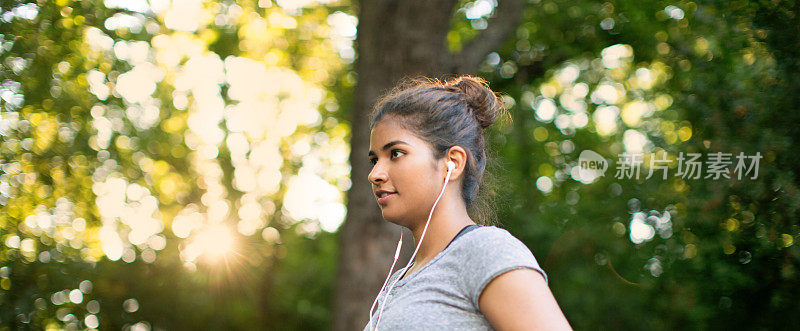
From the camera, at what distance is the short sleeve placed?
Answer: 1.87 metres

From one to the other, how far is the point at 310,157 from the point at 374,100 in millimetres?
11604

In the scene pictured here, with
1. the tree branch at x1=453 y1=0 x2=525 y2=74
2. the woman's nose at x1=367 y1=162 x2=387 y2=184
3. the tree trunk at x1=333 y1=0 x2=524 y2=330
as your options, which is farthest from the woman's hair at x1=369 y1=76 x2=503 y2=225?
the tree branch at x1=453 y1=0 x2=525 y2=74

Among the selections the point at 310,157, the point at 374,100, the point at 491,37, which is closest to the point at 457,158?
the point at 374,100

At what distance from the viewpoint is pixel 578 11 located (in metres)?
9.58

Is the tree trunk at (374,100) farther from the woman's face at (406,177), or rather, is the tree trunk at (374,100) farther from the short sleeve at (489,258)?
the short sleeve at (489,258)

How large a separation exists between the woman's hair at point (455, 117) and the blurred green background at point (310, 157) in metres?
0.64

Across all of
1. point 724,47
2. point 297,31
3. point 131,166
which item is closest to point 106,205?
point 131,166

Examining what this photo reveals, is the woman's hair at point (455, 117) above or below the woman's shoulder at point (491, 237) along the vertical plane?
above

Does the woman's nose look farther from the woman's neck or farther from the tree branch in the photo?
the tree branch

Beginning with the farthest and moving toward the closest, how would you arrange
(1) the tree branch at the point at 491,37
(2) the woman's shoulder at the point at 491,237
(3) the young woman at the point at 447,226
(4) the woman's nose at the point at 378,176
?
(1) the tree branch at the point at 491,37
(4) the woman's nose at the point at 378,176
(2) the woman's shoulder at the point at 491,237
(3) the young woman at the point at 447,226

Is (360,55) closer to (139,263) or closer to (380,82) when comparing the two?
(380,82)

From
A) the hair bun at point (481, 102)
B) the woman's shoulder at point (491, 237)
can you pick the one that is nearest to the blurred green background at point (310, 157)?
the hair bun at point (481, 102)

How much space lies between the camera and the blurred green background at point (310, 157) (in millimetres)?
5977

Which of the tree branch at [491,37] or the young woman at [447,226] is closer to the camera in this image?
the young woman at [447,226]
